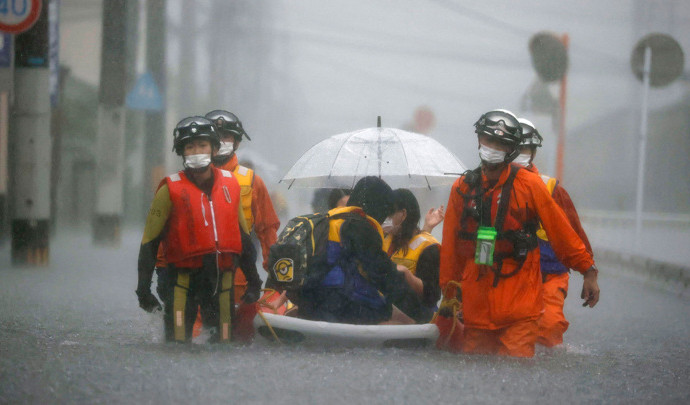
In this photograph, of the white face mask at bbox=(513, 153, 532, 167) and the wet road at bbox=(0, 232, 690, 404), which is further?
the white face mask at bbox=(513, 153, 532, 167)

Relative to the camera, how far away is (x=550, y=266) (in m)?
7.23

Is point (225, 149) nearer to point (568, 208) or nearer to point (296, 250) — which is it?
point (296, 250)

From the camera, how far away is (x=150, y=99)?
1728 centimetres

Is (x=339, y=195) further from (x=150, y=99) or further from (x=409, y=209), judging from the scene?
(x=150, y=99)

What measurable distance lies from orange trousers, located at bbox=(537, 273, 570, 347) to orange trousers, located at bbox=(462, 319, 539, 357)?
0.97 meters

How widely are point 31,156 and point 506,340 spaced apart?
30.1 feet

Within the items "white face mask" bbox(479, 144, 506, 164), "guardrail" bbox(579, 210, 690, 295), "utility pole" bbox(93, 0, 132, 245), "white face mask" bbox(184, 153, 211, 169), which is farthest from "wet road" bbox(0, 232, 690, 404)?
"utility pole" bbox(93, 0, 132, 245)

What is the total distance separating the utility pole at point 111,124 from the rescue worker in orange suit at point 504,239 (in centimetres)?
1299

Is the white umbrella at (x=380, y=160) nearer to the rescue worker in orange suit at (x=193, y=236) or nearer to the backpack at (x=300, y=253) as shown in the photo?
the backpack at (x=300, y=253)

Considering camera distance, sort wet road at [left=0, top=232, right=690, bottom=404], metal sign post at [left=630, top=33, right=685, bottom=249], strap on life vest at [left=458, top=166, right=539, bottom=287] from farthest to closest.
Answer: metal sign post at [left=630, top=33, right=685, bottom=249] < strap on life vest at [left=458, top=166, right=539, bottom=287] < wet road at [left=0, top=232, right=690, bottom=404]

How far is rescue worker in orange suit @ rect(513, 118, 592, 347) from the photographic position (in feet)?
21.9

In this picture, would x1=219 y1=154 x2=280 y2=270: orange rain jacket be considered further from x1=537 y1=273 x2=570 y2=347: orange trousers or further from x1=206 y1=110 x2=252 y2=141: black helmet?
x1=537 y1=273 x2=570 y2=347: orange trousers

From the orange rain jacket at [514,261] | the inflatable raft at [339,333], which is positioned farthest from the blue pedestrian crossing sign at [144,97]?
the orange rain jacket at [514,261]

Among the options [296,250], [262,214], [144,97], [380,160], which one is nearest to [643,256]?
[144,97]
